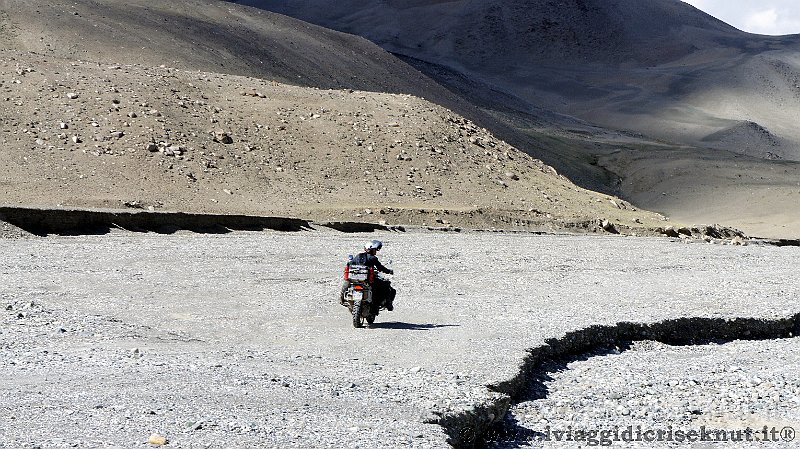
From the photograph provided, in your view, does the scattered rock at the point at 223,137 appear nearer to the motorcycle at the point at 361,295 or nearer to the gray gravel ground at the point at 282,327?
the gray gravel ground at the point at 282,327

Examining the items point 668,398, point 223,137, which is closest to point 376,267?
point 668,398

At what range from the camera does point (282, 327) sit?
13.4 meters

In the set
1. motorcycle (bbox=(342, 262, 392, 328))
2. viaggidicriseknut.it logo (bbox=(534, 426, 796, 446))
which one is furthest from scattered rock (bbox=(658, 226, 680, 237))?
viaggidicriseknut.it logo (bbox=(534, 426, 796, 446))

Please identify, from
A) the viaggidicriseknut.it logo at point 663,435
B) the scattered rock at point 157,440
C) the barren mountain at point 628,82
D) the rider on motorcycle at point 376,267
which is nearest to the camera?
the scattered rock at point 157,440

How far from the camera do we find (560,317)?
15094 millimetres

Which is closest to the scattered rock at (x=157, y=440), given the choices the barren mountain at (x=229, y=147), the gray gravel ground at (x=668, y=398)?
the gray gravel ground at (x=668, y=398)

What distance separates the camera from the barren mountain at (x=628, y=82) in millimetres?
55062

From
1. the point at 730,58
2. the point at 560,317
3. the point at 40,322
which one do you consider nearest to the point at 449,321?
the point at 560,317

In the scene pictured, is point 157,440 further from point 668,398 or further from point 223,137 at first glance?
point 223,137

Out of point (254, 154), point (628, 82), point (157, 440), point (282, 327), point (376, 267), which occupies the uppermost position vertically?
point (628, 82)

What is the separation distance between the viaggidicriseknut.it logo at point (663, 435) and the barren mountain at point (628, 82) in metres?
34.6

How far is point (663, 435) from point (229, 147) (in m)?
28.4

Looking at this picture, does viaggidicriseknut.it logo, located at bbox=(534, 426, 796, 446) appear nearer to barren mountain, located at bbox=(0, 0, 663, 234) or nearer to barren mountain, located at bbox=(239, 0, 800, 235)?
barren mountain, located at bbox=(0, 0, 663, 234)

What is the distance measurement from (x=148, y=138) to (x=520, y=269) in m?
17.2
